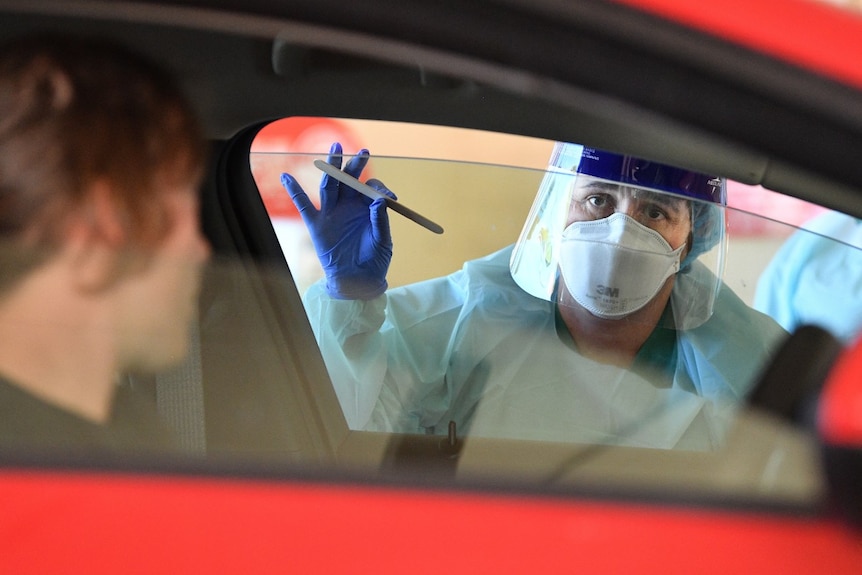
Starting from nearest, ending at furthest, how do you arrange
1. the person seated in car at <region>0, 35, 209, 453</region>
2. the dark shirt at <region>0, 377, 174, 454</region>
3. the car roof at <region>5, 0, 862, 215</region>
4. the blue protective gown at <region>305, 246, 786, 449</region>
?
1. the car roof at <region>5, 0, 862, 215</region>
2. the dark shirt at <region>0, 377, 174, 454</region>
3. the person seated in car at <region>0, 35, 209, 453</region>
4. the blue protective gown at <region>305, 246, 786, 449</region>

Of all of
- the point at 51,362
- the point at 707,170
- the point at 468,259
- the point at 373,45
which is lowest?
the point at 468,259

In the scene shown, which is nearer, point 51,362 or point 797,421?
point 797,421

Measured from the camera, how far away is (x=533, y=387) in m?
1.55

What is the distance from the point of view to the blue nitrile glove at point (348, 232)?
6.52 ft

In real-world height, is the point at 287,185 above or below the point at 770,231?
below

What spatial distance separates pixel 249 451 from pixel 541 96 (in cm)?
66

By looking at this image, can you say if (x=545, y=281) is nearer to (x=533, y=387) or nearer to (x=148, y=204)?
(x=533, y=387)

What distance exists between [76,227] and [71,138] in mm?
105

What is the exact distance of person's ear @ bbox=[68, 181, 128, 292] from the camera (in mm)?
1060

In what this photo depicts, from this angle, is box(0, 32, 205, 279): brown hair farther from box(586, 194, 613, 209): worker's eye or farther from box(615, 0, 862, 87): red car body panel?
box(586, 194, 613, 209): worker's eye

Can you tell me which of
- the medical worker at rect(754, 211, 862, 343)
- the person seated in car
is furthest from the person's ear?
the medical worker at rect(754, 211, 862, 343)

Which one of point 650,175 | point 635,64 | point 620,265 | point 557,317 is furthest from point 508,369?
point 635,64

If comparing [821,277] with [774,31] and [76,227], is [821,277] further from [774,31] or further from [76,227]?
[76,227]

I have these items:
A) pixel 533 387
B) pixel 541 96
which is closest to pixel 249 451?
pixel 533 387
